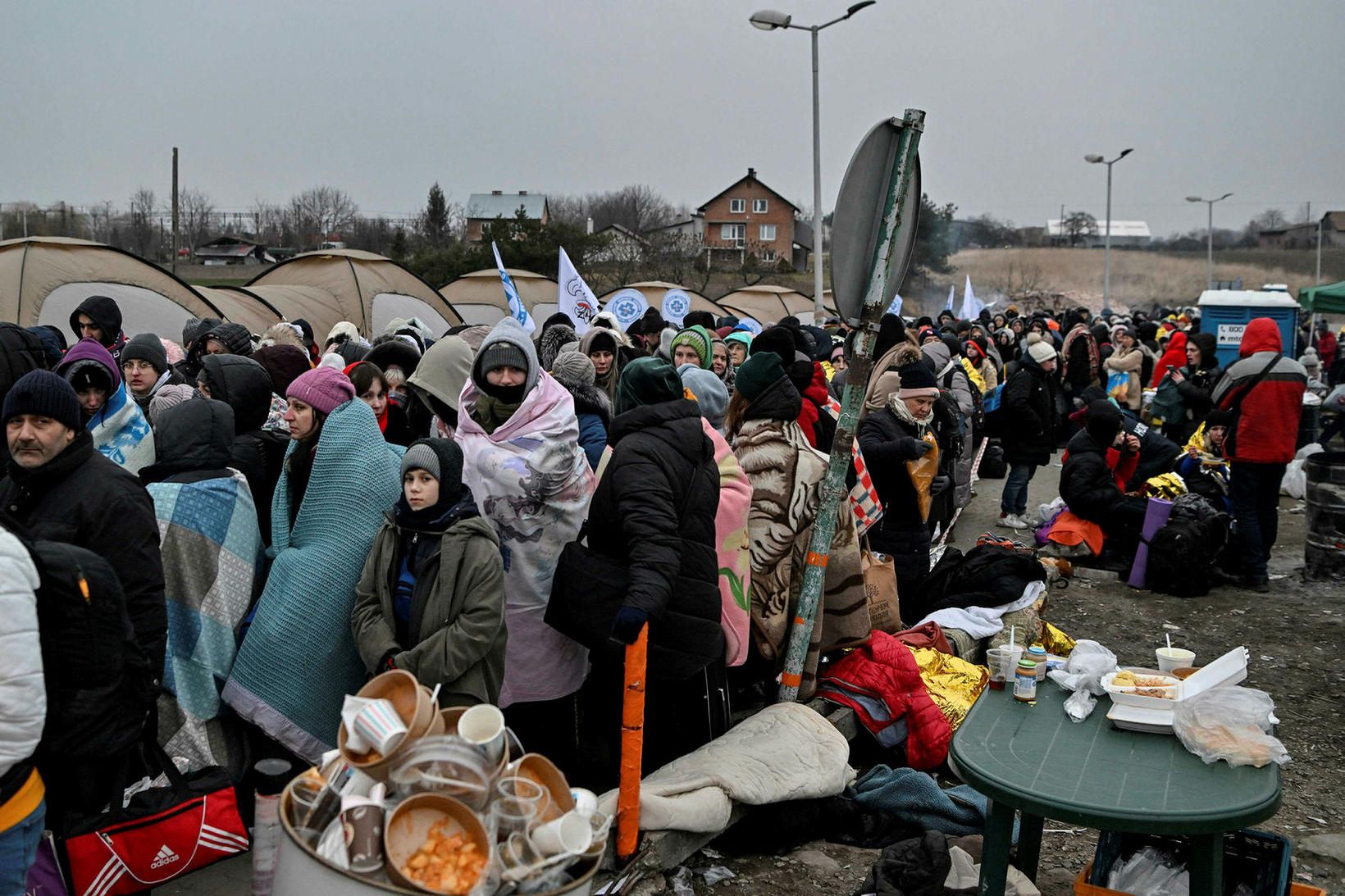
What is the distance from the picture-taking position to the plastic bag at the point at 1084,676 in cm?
419

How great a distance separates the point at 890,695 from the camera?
545 cm

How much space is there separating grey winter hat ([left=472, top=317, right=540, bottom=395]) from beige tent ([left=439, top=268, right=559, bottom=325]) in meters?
16.9

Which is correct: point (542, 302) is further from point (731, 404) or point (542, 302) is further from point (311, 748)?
point (311, 748)

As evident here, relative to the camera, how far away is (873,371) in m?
7.84

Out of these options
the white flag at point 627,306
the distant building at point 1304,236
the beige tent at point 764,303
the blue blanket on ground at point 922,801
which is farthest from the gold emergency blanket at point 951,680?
the distant building at point 1304,236

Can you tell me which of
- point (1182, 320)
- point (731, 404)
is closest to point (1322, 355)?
point (1182, 320)

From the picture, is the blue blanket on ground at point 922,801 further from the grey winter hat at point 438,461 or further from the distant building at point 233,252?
the distant building at point 233,252

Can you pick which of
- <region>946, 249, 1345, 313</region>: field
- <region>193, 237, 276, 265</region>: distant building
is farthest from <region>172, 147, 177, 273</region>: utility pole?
<region>946, 249, 1345, 313</region>: field

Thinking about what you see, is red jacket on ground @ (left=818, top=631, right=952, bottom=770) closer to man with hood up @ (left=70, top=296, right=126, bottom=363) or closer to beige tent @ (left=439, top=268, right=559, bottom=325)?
man with hood up @ (left=70, top=296, right=126, bottom=363)

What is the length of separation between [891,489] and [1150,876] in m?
3.54

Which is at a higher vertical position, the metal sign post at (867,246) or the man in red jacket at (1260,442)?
the metal sign post at (867,246)

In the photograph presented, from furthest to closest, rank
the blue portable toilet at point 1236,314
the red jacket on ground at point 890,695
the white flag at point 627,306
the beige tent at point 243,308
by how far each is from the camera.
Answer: the blue portable toilet at point 1236,314 < the white flag at point 627,306 < the beige tent at point 243,308 < the red jacket on ground at point 890,695

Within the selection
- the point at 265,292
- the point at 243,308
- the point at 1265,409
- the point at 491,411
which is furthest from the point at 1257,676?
the point at 265,292

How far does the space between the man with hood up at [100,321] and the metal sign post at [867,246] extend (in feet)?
15.0
